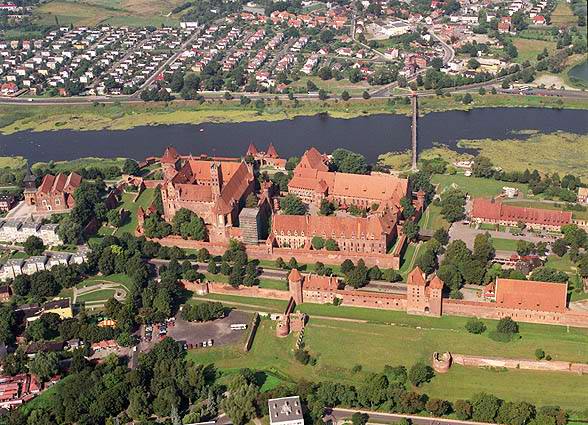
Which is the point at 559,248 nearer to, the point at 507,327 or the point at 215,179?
the point at 507,327

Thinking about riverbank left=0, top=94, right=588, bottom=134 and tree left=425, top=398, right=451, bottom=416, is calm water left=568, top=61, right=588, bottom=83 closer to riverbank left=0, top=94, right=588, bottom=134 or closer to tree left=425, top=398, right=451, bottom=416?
riverbank left=0, top=94, right=588, bottom=134

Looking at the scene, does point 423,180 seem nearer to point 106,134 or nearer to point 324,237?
point 324,237

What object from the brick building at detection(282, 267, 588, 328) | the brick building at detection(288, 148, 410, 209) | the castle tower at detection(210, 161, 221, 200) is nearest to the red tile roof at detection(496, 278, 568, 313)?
the brick building at detection(282, 267, 588, 328)

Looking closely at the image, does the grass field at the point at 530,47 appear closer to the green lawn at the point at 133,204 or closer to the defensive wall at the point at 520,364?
the green lawn at the point at 133,204

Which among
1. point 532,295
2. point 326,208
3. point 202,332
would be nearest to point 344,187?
point 326,208

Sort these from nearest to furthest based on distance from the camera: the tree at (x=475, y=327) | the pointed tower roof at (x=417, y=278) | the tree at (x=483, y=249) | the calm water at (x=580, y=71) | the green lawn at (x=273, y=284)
→ the tree at (x=475, y=327)
the pointed tower roof at (x=417, y=278)
the green lawn at (x=273, y=284)
the tree at (x=483, y=249)
the calm water at (x=580, y=71)

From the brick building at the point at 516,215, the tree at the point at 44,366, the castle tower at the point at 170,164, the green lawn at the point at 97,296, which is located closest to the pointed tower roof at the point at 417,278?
the brick building at the point at 516,215

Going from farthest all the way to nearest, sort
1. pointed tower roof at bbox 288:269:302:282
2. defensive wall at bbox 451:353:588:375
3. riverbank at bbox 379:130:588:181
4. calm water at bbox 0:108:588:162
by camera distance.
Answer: calm water at bbox 0:108:588:162 < riverbank at bbox 379:130:588:181 < pointed tower roof at bbox 288:269:302:282 < defensive wall at bbox 451:353:588:375
